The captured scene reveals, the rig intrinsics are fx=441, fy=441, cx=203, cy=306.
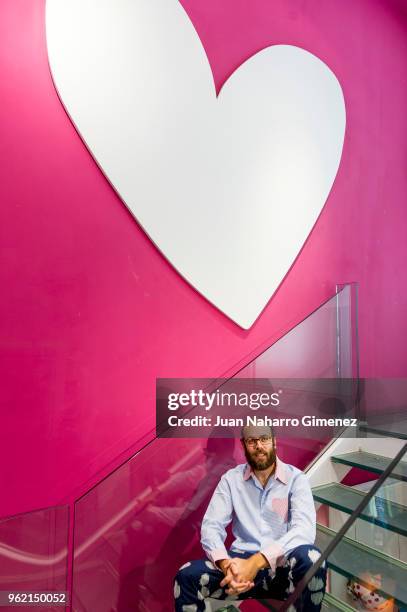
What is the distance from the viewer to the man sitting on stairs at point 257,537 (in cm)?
158

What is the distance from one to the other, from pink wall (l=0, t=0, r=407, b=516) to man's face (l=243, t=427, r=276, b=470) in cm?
40

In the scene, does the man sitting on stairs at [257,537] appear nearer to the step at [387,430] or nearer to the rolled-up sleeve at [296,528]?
the rolled-up sleeve at [296,528]

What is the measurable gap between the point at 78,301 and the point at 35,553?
973 mm

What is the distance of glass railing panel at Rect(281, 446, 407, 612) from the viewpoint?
124cm

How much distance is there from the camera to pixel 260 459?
185 cm

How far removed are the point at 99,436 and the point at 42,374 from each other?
1.17 feet

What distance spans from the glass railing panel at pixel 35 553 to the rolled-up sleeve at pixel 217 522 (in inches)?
21.6

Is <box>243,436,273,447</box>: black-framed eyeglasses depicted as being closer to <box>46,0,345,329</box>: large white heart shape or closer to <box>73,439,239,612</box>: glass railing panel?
<box>73,439,239,612</box>: glass railing panel

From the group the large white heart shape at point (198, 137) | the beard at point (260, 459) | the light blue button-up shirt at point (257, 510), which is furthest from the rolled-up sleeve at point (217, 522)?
the large white heart shape at point (198, 137)

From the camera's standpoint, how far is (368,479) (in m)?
2.50

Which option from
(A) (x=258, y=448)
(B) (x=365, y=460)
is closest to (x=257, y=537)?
(A) (x=258, y=448)

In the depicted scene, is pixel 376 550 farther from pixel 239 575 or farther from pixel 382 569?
pixel 239 575

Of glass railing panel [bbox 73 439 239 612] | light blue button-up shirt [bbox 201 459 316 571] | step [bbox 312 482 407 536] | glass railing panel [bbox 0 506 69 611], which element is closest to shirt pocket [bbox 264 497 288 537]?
light blue button-up shirt [bbox 201 459 316 571]

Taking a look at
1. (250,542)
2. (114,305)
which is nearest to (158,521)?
(250,542)
